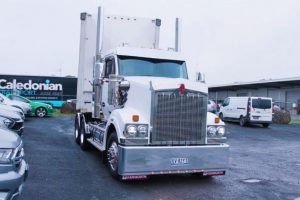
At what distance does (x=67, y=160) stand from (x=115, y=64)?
9.75 ft

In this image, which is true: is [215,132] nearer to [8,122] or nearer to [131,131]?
[131,131]

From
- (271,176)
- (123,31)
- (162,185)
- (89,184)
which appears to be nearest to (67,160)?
(89,184)

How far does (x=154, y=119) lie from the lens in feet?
23.5

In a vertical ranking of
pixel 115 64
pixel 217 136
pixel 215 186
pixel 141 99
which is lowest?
pixel 215 186

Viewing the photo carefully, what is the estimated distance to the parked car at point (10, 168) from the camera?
4.25m

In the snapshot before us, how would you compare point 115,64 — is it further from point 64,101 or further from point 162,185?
point 64,101

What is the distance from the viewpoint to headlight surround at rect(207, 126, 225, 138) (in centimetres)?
768

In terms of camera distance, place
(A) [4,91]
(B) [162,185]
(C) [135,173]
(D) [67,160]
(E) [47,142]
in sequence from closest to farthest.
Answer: (C) [135,173]
(B) [162,185]
(D) [67,160]
(E) [47,142]
(A) [4,91]

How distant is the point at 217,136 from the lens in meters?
7.75

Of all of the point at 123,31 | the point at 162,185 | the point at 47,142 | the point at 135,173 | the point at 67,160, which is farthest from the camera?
the point at 47,142

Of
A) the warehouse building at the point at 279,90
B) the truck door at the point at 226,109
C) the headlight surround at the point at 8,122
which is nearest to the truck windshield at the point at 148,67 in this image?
the headlight surround at the point at 8,122

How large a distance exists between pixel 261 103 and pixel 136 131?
1914 centimetres

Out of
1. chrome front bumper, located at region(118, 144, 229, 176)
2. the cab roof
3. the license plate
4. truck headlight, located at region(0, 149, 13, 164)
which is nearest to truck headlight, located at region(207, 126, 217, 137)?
chrome front bumper, located at region(118, 144, 229, 176)

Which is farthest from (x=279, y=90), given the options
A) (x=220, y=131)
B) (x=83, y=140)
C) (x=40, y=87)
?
(x=220, y=131)
